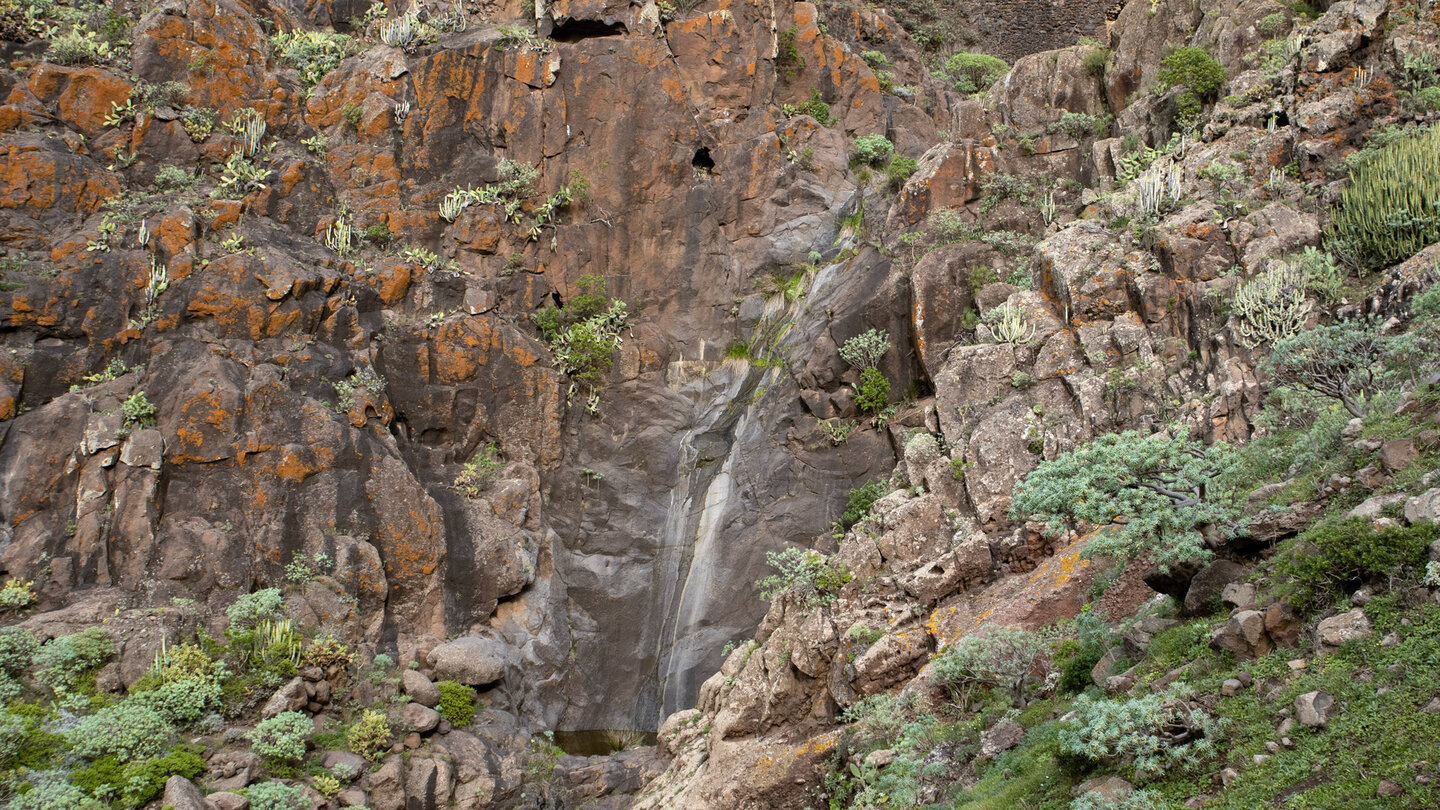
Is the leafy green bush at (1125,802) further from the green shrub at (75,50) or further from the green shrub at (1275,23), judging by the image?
the green shrub at (75,50)

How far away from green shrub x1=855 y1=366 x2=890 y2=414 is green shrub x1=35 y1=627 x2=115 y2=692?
1723 cm

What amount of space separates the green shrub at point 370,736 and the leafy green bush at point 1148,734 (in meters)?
13.9

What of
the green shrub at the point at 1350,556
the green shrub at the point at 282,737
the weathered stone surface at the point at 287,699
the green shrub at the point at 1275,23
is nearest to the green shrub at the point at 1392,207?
the green shrub at the point at 1275,23

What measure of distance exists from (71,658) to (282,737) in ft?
14.3

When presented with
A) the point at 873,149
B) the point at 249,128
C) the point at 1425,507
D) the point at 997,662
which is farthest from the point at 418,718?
the point at 873,149

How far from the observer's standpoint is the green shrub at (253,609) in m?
17.8

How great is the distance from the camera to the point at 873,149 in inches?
1155

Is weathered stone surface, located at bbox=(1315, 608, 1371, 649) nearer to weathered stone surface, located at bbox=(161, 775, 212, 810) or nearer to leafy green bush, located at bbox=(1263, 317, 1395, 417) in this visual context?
leafy green bush, located at bbox=(1263, 317, 1395, 417)

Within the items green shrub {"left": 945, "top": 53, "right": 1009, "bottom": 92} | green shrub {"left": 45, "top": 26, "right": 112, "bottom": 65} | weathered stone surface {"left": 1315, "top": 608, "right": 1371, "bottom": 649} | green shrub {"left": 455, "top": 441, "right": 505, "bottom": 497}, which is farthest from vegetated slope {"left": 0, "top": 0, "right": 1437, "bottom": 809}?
green shrub {"left": 945, "top": 53, "right": 1009, "bottom": 92}

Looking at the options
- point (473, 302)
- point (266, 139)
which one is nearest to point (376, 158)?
point (266, 139)

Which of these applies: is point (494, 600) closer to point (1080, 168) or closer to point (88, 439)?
point (88, 439)

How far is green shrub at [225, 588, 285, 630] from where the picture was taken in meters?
17.8

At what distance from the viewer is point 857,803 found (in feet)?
37.6

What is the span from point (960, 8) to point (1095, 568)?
36.4 metres
